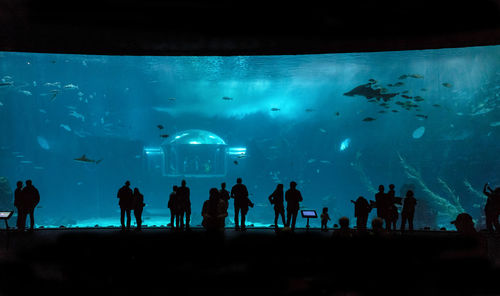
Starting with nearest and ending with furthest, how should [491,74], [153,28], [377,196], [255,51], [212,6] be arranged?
[212,6] → [153,28] → [377,196] → [255,51] → [491,74]

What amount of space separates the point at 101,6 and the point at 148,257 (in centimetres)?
700

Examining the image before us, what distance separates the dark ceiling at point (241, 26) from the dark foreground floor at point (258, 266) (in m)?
6.31

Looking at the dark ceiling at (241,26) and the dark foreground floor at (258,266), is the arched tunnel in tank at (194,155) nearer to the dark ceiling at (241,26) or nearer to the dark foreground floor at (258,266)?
the dark ceiling at (241,26)

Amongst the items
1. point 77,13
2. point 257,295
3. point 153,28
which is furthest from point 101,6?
point 257,295

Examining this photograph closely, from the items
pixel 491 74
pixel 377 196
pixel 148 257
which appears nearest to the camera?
pixel 148 257

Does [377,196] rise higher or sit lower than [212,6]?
lower

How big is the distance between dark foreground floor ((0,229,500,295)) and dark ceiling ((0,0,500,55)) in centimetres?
631

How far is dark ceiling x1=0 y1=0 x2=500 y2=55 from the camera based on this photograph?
830 cm

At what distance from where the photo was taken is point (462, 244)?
322cm

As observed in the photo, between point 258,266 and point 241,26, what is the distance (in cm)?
728

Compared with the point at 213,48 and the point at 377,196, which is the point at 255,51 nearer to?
the point at 213,48

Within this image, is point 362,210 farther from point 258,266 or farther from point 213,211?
point 258,266

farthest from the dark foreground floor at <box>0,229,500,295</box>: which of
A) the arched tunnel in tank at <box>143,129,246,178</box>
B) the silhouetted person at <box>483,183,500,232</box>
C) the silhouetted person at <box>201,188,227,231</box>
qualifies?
the arched tunnel in tank at <box>143,129,246,178</box>

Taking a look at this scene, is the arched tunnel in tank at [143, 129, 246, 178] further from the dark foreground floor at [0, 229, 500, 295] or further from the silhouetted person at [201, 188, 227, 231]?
the dark foreground floor at [0, 229, 500, 295]
